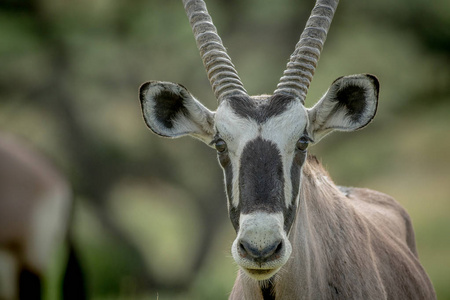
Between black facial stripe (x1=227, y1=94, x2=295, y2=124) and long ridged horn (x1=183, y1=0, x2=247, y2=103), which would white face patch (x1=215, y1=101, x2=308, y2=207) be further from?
long ridged horn (x1=183, y1=0, x2=247, y2=103)

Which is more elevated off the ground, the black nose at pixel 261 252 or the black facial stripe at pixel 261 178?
the black facial stripe at pixel 261 178

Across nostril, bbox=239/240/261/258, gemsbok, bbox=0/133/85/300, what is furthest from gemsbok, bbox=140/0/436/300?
gemsbok, bbox=0/133/85/300

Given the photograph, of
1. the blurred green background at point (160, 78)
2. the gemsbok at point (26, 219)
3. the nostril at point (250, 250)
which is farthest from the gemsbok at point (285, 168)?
the blurred green background at point (160, 78)

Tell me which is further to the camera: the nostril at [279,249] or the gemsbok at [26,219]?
the nostril at [279,249]

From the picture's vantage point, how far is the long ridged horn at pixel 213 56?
5.89 meters

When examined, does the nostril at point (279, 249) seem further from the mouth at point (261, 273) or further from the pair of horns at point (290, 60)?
the pair of horns at point (290, 60)

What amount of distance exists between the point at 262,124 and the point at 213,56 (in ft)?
2.97

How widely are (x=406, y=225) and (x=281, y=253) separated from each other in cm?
446

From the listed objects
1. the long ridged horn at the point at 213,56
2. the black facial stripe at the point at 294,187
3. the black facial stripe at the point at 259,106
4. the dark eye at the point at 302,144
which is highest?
the long ridged horn at the point at 213,56

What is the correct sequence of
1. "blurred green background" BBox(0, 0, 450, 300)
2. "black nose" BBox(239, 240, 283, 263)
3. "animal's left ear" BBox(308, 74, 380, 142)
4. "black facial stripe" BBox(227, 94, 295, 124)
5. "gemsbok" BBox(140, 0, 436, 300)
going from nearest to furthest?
"black nose" BBox(239, 240, 283, 263) → "gemsbok" BBox(140, 0, 436, 300) → "black facial stripe" BBox(227, 94, 295, 124) → "animal's left ear" BBox(308, 74, 380, 142) → "blurred green background" BBox(0, 0, 450, 300)

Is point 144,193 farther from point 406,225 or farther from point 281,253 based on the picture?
point 281,253

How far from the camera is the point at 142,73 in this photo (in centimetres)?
1878

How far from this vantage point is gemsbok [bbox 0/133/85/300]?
4664mm

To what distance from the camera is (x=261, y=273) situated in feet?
16.8
